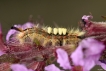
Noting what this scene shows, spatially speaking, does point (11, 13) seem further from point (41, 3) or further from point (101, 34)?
point (101, 34)

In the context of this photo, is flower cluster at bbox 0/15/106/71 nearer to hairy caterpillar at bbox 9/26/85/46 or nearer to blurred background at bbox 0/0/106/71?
hairy caterpillar at bbox 9/26/85/46

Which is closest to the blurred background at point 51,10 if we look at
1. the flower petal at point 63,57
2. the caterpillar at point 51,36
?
the caterpillar at point 51,36

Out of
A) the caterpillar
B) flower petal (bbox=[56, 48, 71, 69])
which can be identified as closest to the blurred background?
the caterpillar

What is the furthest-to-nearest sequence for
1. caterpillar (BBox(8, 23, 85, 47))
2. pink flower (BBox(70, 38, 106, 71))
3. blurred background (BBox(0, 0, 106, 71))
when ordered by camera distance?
blurred background (BBox(0, 0, 106, 71))
caterpillar (BBox(8, 23, 85, 47))
pink flower (BBox(70, 38, 106, 71))

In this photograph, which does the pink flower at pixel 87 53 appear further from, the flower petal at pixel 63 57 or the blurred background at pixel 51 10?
the blurred background at pixel 51 10

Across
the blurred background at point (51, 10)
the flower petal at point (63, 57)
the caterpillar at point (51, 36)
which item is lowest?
the flower petal at point (63, 57)

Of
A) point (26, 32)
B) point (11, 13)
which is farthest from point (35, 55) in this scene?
point (11, 13)
